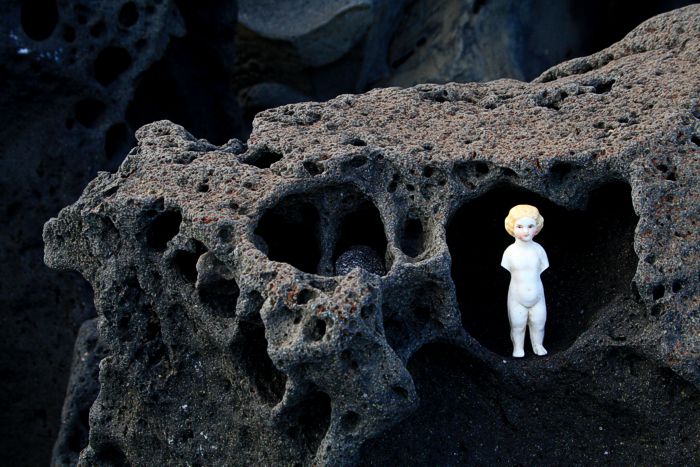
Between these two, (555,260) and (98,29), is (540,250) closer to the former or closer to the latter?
(555,260)

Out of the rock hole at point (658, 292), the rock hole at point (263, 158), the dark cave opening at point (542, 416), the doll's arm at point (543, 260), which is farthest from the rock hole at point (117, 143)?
the rock hole at point (658, 292)

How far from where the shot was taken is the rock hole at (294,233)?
3039 mm

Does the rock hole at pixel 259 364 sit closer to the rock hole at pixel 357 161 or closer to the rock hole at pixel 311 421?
the rock hole at pixel 311 421

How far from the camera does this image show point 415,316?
9.23ft

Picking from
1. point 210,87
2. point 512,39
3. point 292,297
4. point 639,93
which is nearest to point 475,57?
point 512,39

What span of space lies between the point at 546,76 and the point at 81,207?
6.30 ft

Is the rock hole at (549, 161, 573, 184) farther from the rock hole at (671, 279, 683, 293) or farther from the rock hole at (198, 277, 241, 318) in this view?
the rock hole at (198, 277, 241, 318)

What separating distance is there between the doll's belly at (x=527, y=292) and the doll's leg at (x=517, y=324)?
0.02 metres

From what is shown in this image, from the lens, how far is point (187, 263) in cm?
300

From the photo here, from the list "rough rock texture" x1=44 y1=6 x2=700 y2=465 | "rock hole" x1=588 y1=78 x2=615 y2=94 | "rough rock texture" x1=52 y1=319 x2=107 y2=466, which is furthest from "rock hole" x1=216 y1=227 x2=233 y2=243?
"rock hole" x1=588 y1=78 x2=615 y2=94

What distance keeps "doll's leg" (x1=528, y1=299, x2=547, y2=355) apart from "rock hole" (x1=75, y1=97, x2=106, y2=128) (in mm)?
2580

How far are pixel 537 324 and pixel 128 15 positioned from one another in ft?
8.67

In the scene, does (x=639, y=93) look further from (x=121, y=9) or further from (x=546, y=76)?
(x=121, y=9)

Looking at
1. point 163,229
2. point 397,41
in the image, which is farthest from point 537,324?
point 397,41
